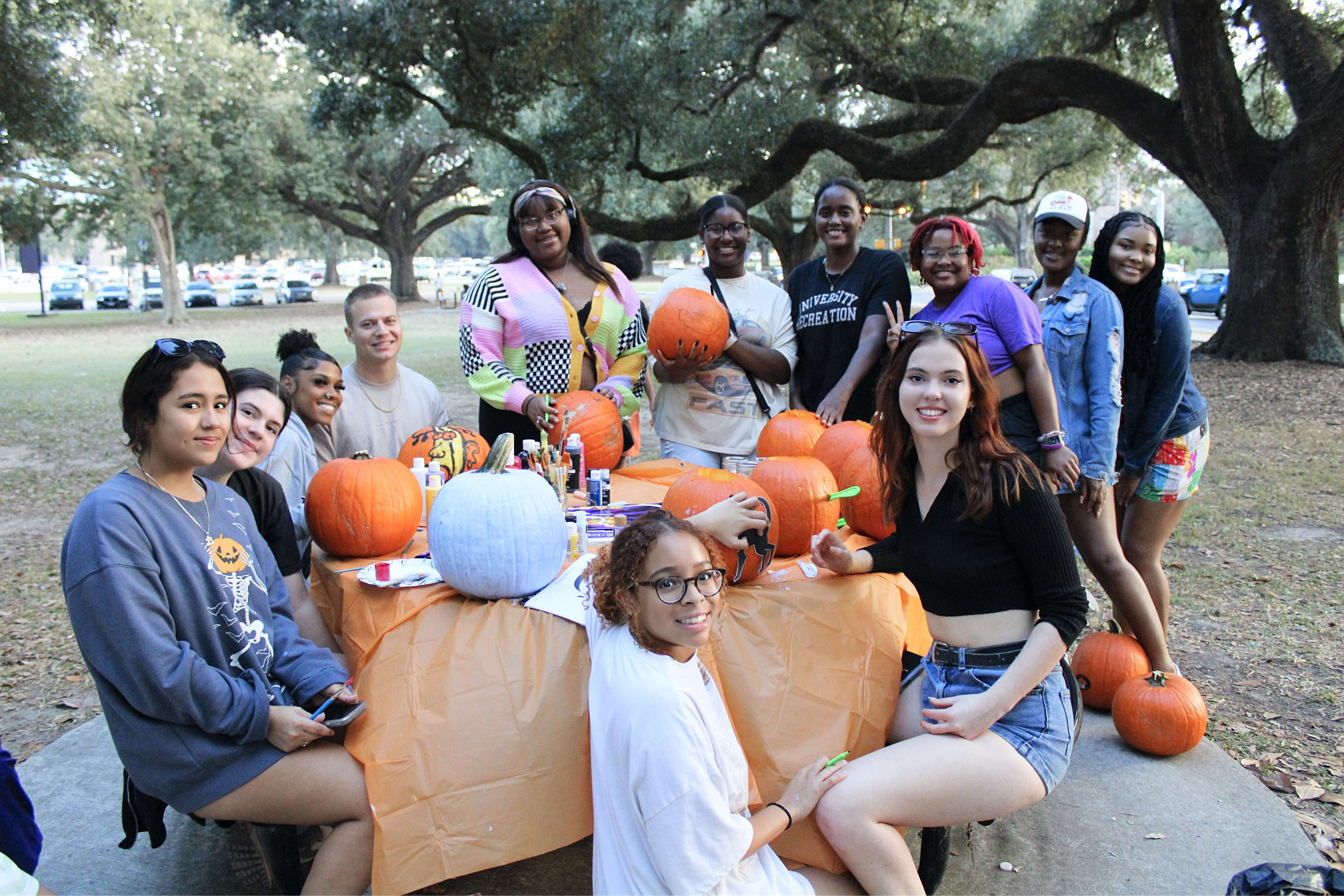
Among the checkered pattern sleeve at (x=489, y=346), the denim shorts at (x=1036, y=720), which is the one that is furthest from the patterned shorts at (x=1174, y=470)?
the checkered pattern sleeve at (x=489, y=346)

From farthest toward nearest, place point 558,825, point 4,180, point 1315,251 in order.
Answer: point 4,180 → point 1315,251 → point 558,825

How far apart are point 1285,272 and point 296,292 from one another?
129 ft

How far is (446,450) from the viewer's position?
364cm

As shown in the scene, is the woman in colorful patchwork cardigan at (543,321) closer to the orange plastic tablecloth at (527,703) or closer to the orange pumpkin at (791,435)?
the orange pumpkin at (791,435)

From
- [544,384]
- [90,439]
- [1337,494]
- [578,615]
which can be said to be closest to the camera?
[578,615]

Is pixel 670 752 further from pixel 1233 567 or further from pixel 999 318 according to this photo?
pixel 1233 567

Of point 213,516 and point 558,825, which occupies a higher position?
point 213,516

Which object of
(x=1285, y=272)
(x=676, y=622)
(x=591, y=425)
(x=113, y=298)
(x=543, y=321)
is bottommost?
(x=676, y=622)

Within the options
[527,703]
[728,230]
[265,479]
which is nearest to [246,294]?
[728,230]

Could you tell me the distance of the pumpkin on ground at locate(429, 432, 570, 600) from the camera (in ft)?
8.70

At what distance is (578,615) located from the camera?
263 cm

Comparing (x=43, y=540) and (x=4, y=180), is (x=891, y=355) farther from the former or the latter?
(x=4, y=180)

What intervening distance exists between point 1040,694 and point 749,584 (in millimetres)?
883

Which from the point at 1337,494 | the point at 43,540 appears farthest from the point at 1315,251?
the point at 43,540
